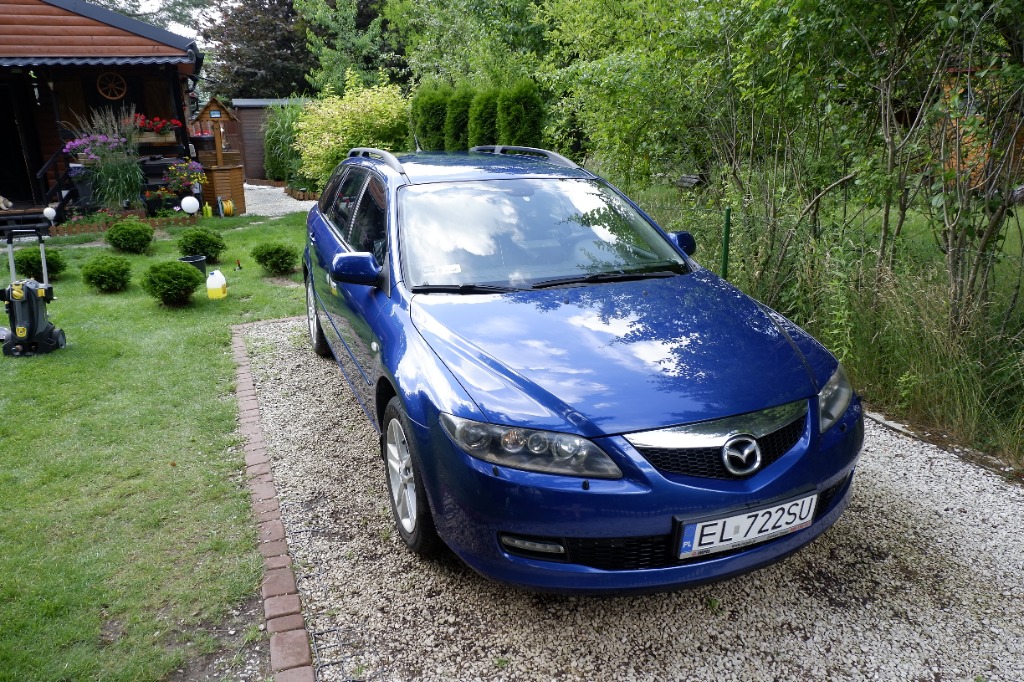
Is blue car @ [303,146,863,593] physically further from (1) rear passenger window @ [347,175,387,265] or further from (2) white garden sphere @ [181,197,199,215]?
(2) white garden sphere @ [181,197,199,215]

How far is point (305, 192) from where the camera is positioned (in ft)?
58.0

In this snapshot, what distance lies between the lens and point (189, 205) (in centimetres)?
1313

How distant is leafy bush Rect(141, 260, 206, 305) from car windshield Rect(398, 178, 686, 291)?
4269 mm

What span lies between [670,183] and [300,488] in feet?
17.1

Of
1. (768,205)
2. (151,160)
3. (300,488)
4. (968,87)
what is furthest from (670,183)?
(151,160)

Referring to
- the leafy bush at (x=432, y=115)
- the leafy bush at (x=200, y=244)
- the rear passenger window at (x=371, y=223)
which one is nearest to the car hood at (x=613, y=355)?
the rear passenger window at (x=371, y=223)

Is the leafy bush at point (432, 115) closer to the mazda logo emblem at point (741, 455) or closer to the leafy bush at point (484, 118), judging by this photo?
the leafy bush at point (484, 118)

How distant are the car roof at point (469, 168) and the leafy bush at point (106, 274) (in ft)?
14.9

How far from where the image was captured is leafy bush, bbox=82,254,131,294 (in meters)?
8.02

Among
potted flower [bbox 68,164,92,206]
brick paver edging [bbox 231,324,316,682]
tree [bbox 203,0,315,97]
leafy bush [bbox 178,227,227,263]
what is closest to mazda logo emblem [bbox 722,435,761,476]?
brick paver edging [bbox 231,324,316,682]

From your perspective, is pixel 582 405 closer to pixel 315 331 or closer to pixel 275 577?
pixel 275 577

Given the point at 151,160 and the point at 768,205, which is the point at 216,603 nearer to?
the point at 768,205

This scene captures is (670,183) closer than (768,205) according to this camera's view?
No

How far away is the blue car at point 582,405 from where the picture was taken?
246 centimetres
